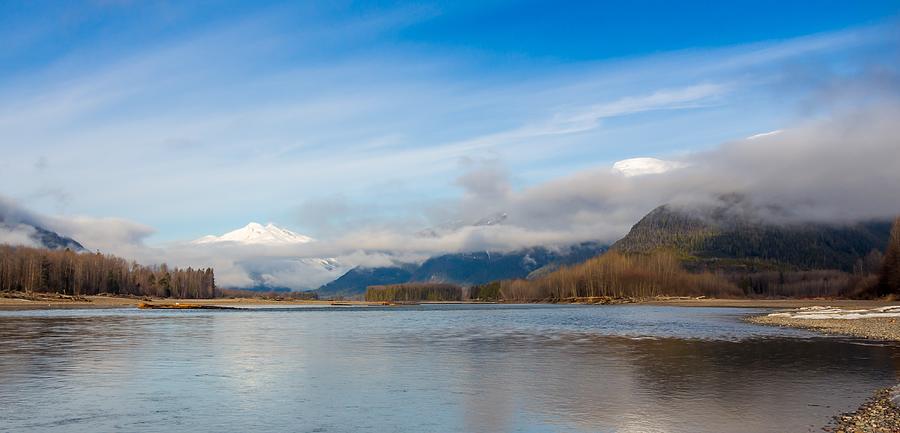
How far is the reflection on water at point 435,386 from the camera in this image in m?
23.5

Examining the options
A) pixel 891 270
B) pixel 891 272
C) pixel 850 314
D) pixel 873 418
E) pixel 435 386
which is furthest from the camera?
pixel 891 270

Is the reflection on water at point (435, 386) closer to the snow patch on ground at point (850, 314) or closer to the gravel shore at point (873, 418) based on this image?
the gravel shore at point (873, 418)

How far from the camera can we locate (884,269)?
181 metres

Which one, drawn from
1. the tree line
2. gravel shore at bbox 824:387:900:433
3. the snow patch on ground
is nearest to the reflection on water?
gravel shore at bbox 824:387:900:433

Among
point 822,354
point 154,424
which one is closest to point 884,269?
point 822,354

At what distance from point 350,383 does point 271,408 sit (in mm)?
7140

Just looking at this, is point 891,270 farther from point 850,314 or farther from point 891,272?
point 850,314

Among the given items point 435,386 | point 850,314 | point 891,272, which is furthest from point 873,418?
point 891,272

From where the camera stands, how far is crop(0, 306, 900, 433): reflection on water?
923 inches

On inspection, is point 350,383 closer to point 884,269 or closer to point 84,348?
point 84,348

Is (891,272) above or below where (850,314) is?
above

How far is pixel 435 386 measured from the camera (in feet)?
104

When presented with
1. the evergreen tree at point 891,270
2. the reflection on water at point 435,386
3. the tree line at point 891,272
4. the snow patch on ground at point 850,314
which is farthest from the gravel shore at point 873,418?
the evergreen tree at point 891,270

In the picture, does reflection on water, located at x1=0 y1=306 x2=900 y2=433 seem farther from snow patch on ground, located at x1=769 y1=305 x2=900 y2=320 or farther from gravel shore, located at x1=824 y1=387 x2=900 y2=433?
snow patch on ground, located at x1=769 y1=305 x2=900 y2=320
